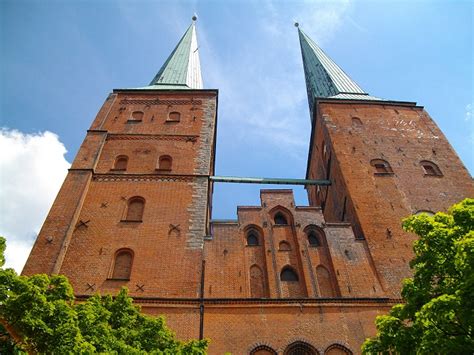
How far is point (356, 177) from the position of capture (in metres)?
16.2

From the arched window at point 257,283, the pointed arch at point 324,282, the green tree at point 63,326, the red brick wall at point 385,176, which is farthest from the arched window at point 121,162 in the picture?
the red brick wall at point 385,176

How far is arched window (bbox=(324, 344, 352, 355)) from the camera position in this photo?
34.2 ft

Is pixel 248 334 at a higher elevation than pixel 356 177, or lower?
lower

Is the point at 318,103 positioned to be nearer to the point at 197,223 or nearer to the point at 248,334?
the point at 197,223

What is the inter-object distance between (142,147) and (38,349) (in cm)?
1153

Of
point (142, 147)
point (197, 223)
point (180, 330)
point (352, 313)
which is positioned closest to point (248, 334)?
point (180, 330)

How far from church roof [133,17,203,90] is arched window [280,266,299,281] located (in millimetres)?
13036

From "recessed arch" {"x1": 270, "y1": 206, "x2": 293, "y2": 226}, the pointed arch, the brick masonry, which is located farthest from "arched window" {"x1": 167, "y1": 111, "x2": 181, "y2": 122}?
the pointed arch

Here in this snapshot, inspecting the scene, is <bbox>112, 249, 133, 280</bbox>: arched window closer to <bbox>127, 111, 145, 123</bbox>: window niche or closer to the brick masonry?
the brick masonry

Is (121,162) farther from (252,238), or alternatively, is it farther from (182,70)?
(182,70)

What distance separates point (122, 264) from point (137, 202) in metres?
2.88

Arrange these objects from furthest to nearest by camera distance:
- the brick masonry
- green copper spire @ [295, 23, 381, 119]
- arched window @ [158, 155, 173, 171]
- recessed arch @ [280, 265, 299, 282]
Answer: green copper spire @ [295, 23, 381, 119] → arched window @ [158, 155, 173, 171] → recessed arch @ [280, 265, 299, 282] → the brick masonry

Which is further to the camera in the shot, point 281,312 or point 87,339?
point 281,312

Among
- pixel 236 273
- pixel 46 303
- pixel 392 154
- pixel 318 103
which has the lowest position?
pixel 46 303
